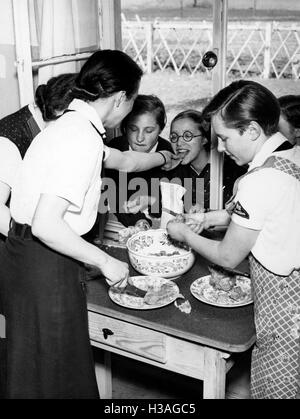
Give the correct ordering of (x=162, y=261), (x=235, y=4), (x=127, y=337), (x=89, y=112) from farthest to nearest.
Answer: (x=235, y=4) < (x=162, y=261) < (x=127, y=337) < (x=89, y=112)

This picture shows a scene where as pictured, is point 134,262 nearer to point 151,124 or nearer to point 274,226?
point 274,226

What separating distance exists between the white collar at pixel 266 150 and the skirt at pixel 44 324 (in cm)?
55

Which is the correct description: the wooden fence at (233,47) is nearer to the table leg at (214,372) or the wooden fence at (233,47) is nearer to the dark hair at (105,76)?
the dark hair at (105,76)

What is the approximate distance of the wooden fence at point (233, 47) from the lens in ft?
29.2

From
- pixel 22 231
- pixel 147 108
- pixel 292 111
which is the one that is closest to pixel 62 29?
pixel 147 108

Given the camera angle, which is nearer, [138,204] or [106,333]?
[106,333]

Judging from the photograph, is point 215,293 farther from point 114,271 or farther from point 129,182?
point 129,182

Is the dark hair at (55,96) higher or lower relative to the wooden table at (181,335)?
higher

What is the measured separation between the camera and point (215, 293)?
1611 mm

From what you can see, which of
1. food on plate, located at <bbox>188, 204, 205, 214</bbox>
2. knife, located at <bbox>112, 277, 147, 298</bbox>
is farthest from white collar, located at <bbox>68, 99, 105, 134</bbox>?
food on plate, located at <bbox>188, 204, 205, 214</bbox>

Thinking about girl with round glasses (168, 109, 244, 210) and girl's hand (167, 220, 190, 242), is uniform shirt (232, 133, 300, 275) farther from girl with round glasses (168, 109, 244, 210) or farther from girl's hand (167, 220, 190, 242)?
girl with round glasses (168, 109, 244, 210)

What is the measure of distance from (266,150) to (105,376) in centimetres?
133

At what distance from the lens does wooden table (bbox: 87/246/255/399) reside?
4.60 feet

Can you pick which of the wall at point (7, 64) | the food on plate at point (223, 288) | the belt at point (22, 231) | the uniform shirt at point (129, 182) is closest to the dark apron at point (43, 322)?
the belt at point (22, 231)
